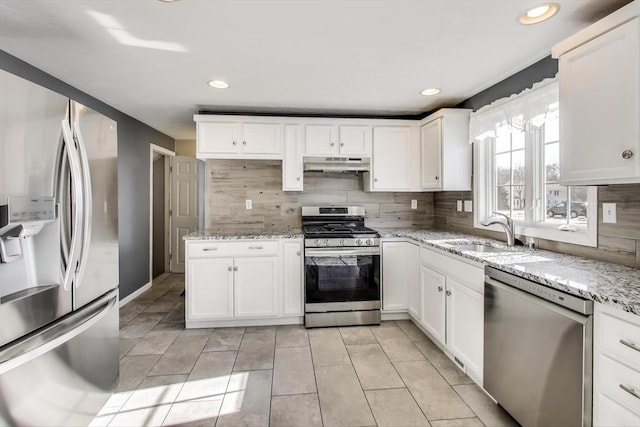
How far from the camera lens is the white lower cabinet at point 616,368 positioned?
1.12 meters

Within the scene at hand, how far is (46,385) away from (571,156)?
2739 millimetres

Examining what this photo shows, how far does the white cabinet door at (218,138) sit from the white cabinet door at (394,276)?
1.89 meters

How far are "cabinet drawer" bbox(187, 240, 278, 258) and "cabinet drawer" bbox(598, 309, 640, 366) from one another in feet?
7.92

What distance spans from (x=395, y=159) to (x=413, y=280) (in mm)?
1313

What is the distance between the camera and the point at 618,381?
118 cm

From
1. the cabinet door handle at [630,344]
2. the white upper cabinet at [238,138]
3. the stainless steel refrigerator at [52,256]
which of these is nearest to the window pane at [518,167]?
the cabinet door handle at [630,344]

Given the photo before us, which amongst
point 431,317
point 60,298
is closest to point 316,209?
point 431,317

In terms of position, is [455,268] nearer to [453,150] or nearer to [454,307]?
[454,307]

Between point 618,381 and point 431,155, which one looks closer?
point 618,381

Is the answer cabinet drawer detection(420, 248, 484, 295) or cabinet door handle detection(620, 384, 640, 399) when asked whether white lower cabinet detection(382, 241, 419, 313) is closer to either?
cabinet drawer detection(420, 248, 484, 295)

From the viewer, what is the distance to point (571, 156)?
164cm

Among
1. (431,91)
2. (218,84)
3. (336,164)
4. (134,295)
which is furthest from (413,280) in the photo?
(134,295)

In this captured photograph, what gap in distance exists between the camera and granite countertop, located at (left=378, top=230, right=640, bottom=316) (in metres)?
1.23

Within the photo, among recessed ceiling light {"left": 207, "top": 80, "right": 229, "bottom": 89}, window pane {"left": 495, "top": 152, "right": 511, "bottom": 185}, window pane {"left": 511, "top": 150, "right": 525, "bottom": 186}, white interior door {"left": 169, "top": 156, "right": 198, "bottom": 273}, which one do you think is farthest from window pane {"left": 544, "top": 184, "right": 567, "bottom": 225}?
white interior door {"left": 169, "top": 156, "right": 198, "bottom": 273}
